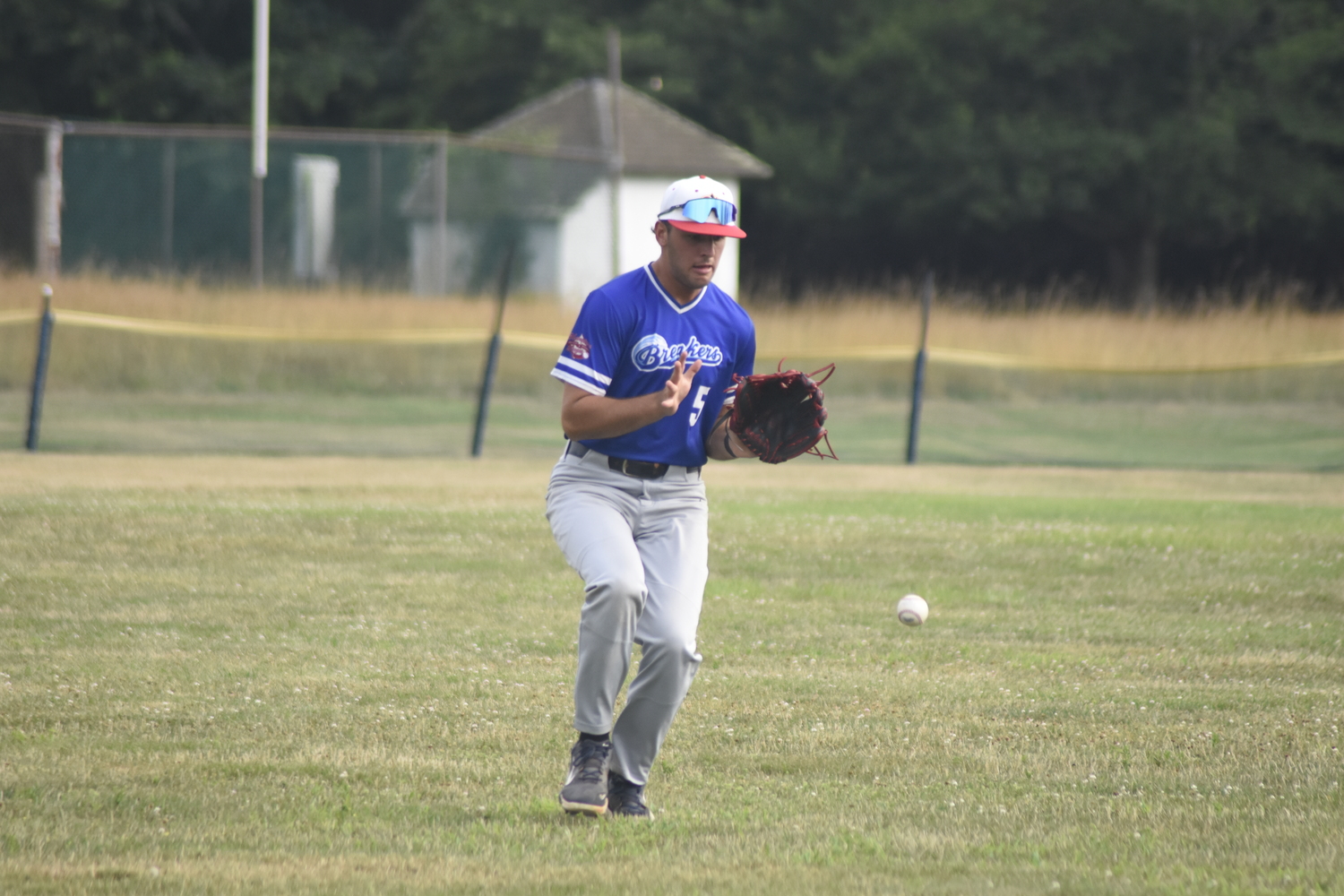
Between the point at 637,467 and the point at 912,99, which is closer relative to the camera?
the point at 637,467

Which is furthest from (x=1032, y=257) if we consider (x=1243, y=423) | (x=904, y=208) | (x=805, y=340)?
(x=1243, y=423)

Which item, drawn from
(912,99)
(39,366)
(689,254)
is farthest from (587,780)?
(912,99)

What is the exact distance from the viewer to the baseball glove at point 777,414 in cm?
536

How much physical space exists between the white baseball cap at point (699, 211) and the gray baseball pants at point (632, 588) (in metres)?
0.80

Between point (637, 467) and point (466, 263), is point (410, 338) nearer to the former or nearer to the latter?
point (466, 263)

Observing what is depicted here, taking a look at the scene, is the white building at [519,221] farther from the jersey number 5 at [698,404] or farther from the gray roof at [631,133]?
the jersey number 5 at [698,404]

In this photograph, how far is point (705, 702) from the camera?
21.7 ft

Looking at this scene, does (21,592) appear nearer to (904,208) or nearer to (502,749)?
(502,749)

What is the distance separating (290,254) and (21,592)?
494 inches

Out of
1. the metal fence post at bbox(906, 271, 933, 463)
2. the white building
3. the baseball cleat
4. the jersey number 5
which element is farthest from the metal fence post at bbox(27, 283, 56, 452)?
the baseball cleat

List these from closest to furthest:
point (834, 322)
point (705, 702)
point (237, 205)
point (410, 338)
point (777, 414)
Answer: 1. point (777, 414)
2. point (705, 702)
3. point (410, 338)
4. point (237, 205)
5. point (834, 322)

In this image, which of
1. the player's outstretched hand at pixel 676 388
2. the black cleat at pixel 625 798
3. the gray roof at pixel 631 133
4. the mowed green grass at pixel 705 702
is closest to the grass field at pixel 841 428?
the mowed green grass at pixel 705 702

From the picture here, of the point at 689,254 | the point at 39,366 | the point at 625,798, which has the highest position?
the point at 689,254

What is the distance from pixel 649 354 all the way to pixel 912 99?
109 ft
